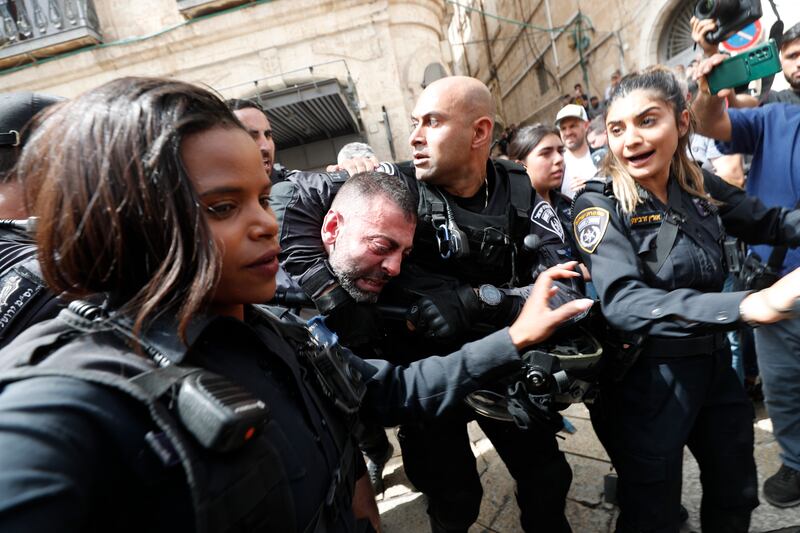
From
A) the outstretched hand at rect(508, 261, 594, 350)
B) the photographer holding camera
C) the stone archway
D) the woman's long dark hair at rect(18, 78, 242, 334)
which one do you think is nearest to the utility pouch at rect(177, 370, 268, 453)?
the woman's long dark hair at rect(18, 78, 242, 334)

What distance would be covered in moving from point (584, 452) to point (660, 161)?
201cm

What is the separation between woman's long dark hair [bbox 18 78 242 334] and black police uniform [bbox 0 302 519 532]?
0.07 m

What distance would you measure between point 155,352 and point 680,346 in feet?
5.37

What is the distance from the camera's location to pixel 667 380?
4.99 ft

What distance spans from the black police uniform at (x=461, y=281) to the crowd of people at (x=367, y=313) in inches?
0.4

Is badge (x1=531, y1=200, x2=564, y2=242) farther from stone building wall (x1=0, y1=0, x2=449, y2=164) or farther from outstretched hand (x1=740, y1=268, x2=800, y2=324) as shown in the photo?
stone building wall (x1=0, y1=0, x2=449, y2=164)

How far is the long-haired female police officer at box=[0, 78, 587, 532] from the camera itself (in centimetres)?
54

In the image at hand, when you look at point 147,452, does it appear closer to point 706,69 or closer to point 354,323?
point 354,323

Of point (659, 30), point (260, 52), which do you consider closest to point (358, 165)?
point (260, 52)

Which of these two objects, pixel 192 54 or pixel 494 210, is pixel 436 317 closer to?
pixel 494 210

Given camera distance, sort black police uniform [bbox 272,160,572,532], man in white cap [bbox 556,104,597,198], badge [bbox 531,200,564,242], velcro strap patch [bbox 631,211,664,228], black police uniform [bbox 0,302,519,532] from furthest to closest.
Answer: man in white cap [bbox 556,104,597,198], badge [bbox 531,200,564,242], black police uniform [bbox 272,160,572,532], velcro strap patch [bbox 631,211,664,228], black police uniform [bbox 0,302,519,532]

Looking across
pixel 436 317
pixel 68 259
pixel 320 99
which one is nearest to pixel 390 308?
pixel 436 317

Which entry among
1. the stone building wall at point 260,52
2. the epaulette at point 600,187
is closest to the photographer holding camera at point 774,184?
the epaulette at point 600,187

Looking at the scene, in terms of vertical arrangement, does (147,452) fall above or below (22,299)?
below
